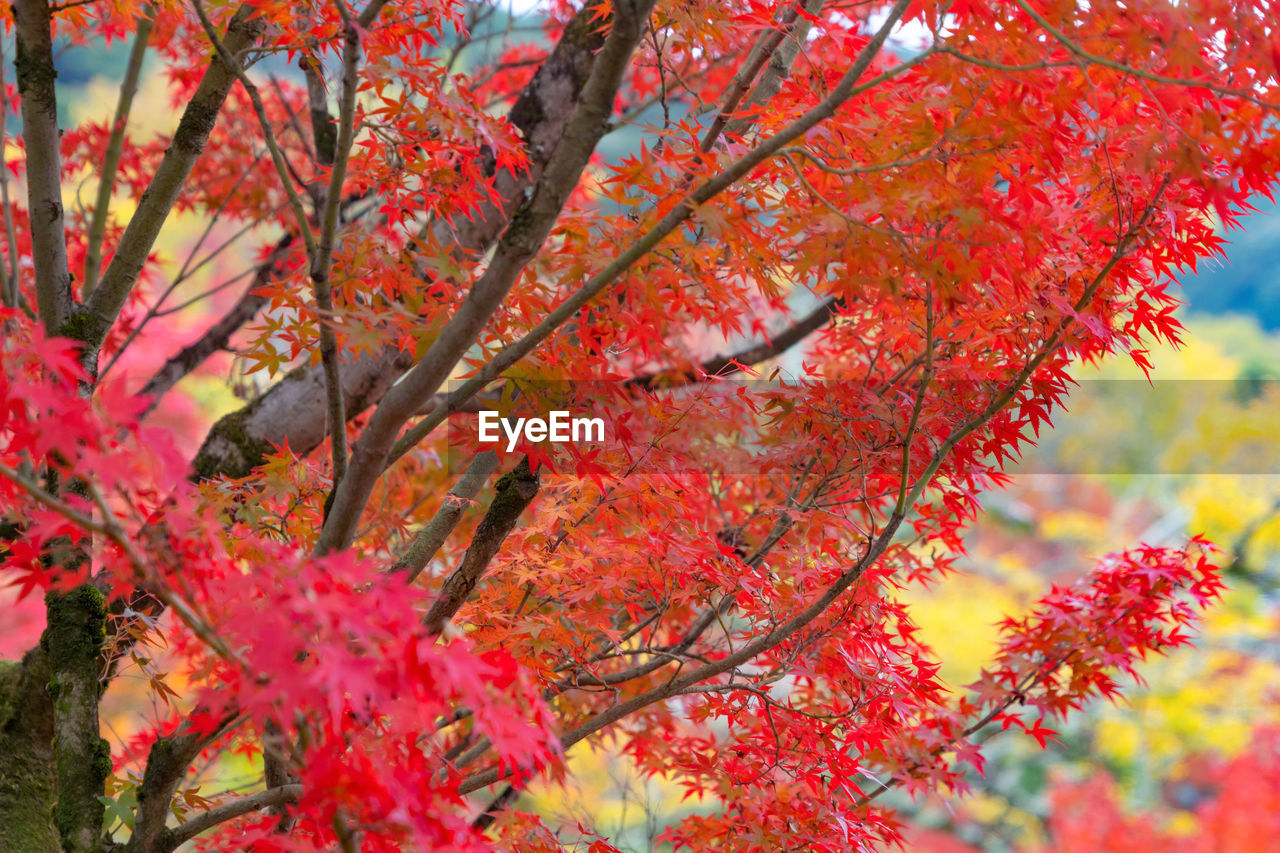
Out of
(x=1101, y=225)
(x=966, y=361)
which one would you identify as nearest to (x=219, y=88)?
(x=966, y=361)

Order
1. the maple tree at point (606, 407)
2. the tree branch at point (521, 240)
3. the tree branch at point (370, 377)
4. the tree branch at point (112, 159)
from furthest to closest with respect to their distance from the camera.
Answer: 1. the tree branch at point (370, 377)
2. the tree branch at point (112, 159)
3. the tree branch at point (521, 240)
4. the maple tree at point (606, 407)

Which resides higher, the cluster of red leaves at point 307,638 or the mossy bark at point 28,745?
the cluster of red leaves at point 307,638

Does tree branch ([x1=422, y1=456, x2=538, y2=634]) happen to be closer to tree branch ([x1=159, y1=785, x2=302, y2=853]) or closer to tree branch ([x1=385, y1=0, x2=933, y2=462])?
tree branch ([x1=385, y1=0, x2=933, y2=462])

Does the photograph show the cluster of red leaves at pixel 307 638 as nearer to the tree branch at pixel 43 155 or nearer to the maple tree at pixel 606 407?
the maple tree at pixel 606 407

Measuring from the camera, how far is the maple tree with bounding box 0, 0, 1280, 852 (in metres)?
1.15

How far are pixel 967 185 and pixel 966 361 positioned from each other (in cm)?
53

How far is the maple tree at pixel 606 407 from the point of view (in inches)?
45.4

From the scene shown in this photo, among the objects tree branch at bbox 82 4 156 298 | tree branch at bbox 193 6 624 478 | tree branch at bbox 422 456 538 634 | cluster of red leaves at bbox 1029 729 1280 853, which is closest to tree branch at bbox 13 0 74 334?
tree branch at bbox 82 4 156 298

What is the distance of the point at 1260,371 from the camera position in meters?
9.62

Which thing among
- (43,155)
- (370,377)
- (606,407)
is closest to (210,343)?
(370,377)

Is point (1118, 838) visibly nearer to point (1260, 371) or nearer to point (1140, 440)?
point (1140, 440)

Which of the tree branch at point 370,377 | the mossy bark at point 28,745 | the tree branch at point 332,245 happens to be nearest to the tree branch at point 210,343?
the tree branch at point 370,377

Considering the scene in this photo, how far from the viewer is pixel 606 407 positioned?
5.09 ft

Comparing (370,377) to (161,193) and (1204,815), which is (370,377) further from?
(1204,815)
